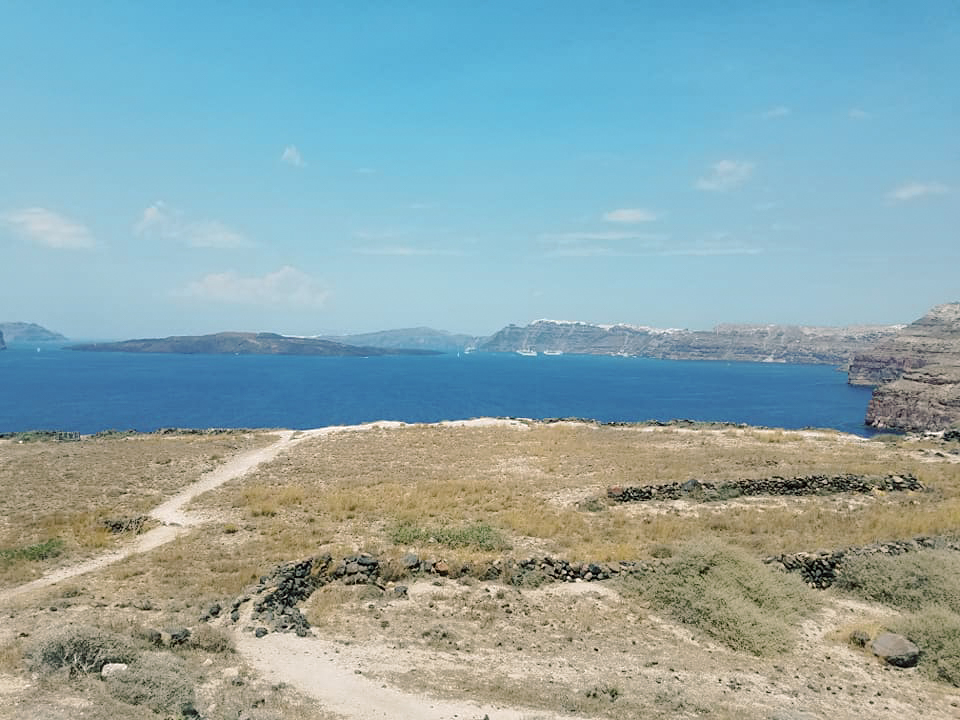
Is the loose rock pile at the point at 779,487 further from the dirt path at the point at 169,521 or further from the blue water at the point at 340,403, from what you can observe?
the blue water at the point at 340,403

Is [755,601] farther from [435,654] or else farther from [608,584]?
[435,654]

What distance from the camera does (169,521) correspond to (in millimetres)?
25469

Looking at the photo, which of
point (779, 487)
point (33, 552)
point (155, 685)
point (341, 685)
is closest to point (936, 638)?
point (341, 685)

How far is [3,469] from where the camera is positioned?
34.2 meters

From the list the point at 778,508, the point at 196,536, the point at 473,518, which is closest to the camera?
the point at 196,536

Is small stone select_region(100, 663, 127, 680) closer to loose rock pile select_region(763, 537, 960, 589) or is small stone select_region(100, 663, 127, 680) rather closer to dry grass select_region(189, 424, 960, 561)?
dry grass select_region(189, 424, 960, 561)

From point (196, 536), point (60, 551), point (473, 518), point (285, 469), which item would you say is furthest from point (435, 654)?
point (285, 469)

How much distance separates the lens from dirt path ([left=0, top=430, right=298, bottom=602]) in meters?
18.3

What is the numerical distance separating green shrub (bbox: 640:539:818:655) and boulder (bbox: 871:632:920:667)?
2090mm

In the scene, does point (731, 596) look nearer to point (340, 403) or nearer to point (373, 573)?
point (373, 573)

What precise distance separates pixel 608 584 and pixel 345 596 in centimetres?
847

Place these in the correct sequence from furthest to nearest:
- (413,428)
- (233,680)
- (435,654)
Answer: (413,428), (435,654), (233,680)

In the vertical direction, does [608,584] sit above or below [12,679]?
below

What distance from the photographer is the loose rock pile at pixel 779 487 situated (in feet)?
96.5
